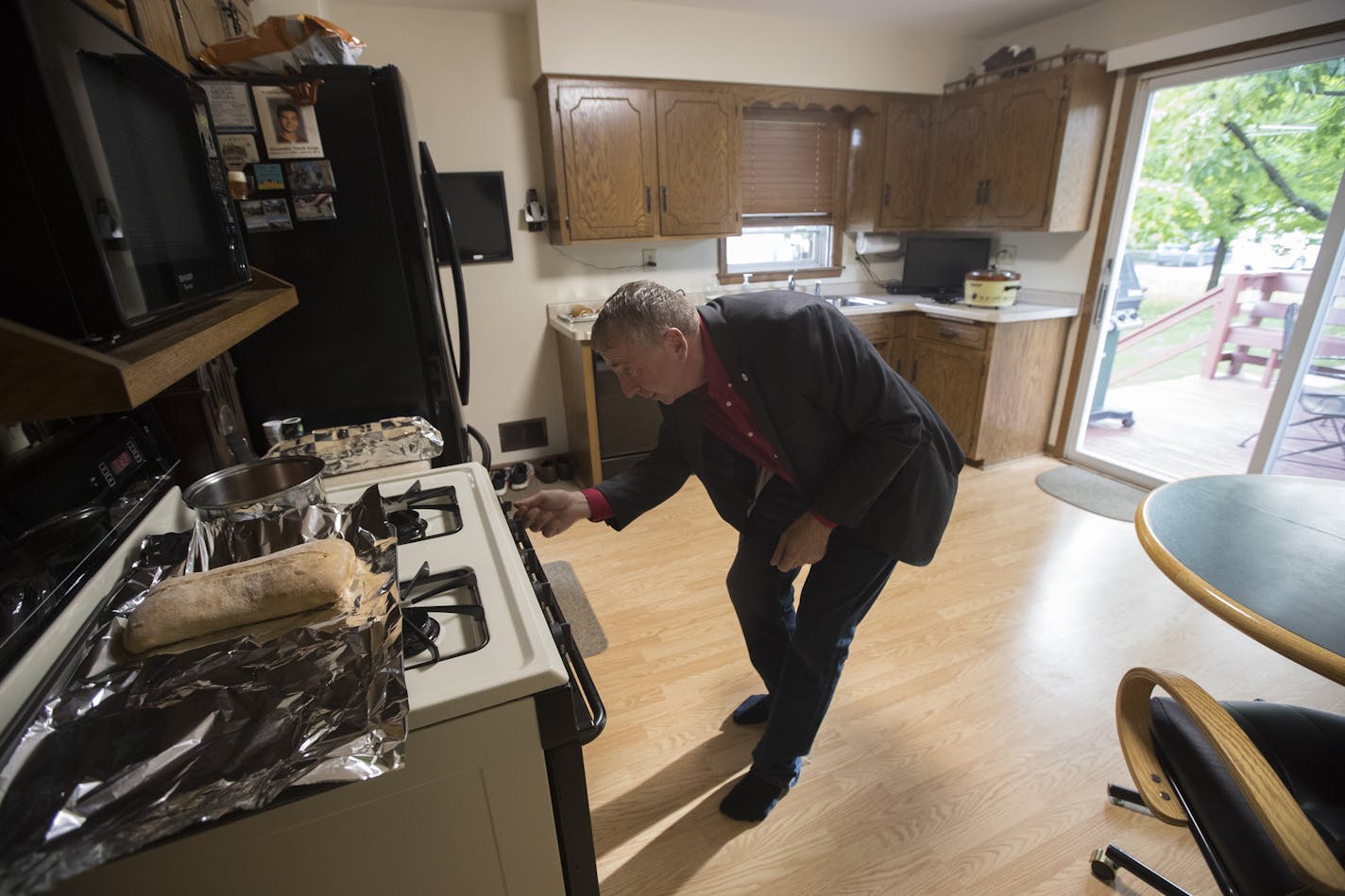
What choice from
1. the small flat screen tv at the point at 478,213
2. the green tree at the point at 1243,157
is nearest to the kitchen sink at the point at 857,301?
the green tree at the point at 1243,157

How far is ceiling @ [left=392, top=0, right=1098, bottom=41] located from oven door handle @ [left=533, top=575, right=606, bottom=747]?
301cm

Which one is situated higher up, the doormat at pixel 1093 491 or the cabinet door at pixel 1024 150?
the cabinet door at pixel 1024 150

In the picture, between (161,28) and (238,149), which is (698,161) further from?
(161,28)

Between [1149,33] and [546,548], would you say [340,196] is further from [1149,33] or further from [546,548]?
[1149,33]

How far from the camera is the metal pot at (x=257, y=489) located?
94 cm

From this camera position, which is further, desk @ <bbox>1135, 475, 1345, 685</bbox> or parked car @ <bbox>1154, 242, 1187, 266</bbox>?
parked car @ <bbox>1154, 242, 1187, 266</bbox>

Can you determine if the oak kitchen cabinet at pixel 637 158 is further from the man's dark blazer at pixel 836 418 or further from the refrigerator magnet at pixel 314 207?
the man's dark blazer at pixel 836 418

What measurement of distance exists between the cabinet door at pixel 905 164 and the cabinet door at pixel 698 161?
3.49 feet

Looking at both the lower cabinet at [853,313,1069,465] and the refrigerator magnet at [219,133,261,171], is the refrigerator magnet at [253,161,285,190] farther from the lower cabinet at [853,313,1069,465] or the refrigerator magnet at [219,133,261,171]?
the lower cabinet at [853,313,1069,465]

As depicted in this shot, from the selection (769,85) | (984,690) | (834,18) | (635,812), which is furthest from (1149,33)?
(635,812)

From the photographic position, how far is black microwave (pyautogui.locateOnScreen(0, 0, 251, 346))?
0.55 meters

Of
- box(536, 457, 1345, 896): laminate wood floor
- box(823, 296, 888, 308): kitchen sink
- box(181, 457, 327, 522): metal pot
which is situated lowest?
box(536, 457, 1345, 896): laminate wood floor

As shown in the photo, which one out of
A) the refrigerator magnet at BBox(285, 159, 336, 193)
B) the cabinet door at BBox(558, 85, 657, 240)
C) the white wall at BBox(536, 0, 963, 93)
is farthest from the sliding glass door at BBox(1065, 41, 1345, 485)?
the refrigerator magnet at BBox(285, 159, 336, 193)

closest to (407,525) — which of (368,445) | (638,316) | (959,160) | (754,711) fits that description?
(368,445)
